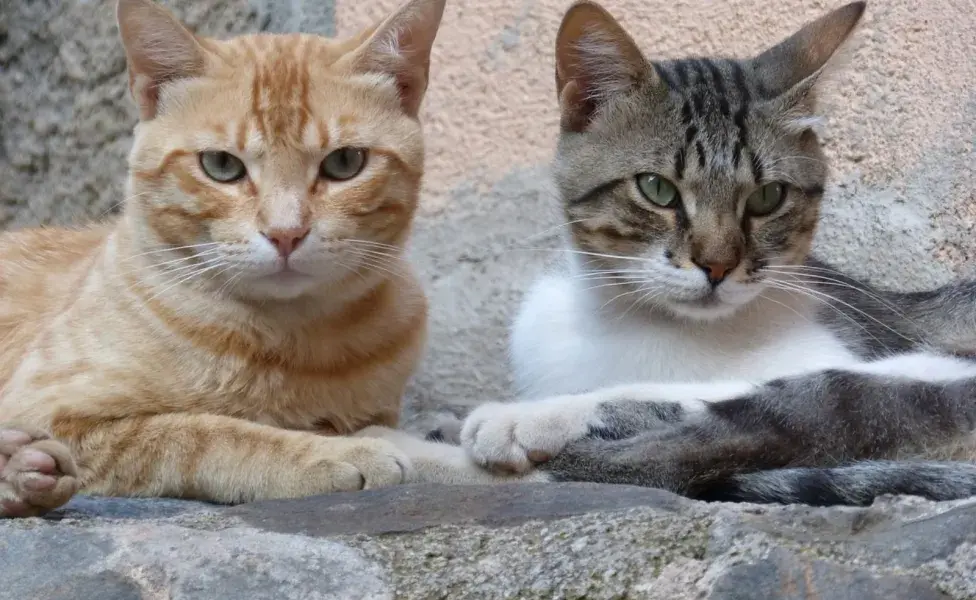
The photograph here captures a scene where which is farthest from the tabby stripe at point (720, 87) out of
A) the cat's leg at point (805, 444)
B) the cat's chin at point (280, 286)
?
the cat's chin at point (280, 286)

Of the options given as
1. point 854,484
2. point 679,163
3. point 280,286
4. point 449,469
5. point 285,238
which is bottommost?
point 449,469

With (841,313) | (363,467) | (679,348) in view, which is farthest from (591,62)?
(363,467)

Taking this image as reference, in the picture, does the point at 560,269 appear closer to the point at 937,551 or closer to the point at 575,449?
the point at 575,449

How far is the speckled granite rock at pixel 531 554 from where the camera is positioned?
1.32m

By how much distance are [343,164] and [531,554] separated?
0.94 m

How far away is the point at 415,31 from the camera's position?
2160 millimetres

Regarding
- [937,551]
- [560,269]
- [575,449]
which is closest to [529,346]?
[560,269]

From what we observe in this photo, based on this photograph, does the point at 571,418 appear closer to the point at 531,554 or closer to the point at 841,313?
the point at 531,554

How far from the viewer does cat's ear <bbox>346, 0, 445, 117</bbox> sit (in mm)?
2117

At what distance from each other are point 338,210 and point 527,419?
0.53 meters

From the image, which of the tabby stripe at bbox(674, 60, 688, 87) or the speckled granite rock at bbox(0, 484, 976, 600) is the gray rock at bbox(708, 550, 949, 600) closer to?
the speckled granite rock at bbox(0, 484, 976, 600)

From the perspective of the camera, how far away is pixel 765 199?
A: 2.27 meters

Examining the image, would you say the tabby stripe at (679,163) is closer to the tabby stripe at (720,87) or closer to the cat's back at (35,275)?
the tabby stripe at (720,87)

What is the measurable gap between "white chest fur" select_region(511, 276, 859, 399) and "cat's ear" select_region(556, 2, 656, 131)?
0.43 m
